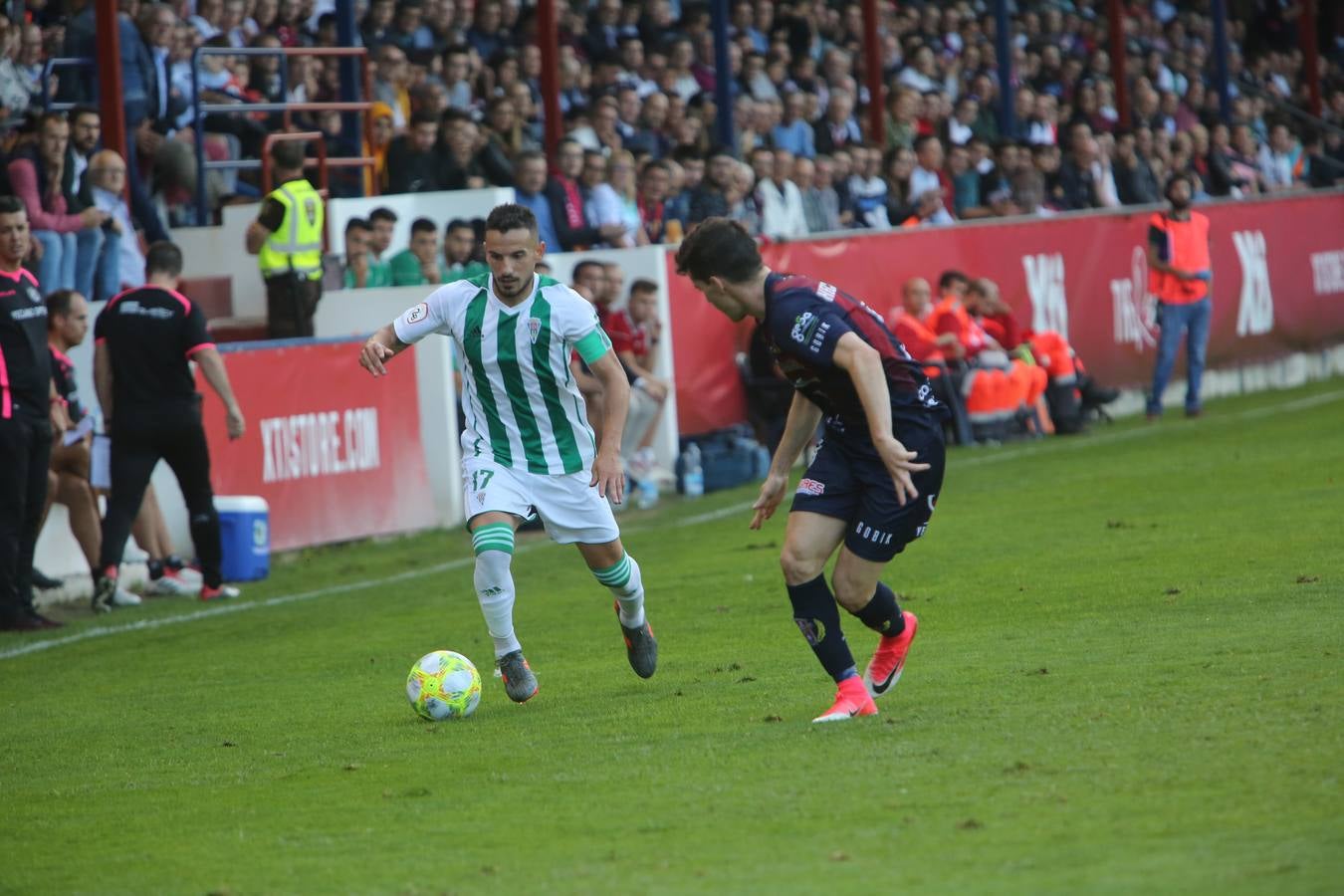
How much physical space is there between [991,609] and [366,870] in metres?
5.03

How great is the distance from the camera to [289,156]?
15.6 m

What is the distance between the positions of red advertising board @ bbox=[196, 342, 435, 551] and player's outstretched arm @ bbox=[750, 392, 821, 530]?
7.54 metres

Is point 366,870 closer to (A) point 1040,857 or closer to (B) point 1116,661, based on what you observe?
(A) point 1040,857

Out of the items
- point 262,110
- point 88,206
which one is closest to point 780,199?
point 262,110

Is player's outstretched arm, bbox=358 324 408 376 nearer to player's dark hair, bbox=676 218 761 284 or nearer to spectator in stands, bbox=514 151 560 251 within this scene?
player's dark hair, bbox=676 218 761 284

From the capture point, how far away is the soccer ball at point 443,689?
794 centimetres

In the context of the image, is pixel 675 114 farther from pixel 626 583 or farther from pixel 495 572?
pixel 495 572

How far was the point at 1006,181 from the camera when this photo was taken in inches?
917

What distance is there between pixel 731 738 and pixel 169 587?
7.17m

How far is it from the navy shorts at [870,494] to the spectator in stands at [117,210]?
30.8ft

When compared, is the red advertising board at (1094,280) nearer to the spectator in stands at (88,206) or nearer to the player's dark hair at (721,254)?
the spectator in stands at (88,206)

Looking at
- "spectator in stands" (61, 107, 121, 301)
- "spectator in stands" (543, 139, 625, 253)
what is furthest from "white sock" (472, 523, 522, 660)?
"spectator in stands" (543, 139, 625, 253)

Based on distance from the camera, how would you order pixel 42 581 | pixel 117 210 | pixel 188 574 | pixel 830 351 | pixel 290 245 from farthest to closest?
1. pixel 290 245
2. pixel 117 210
3. pixel 188 574
4. pixel 42 581
5. pixel 830 351

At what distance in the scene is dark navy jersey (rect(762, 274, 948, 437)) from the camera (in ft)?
22.4
